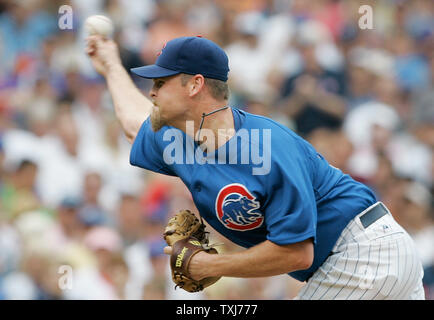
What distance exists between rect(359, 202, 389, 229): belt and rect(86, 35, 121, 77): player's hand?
5.55ft

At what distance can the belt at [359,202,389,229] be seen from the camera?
360 cm

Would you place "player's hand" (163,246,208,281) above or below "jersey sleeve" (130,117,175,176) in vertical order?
below

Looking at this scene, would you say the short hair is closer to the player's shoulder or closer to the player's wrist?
the player's shoulder

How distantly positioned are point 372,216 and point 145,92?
4.67 meters

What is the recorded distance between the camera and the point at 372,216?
3629 millimetres

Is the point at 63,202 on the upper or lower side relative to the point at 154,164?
lower

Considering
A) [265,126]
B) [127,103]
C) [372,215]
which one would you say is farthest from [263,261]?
[127,103]

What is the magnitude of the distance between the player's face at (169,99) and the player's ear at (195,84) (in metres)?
0.04

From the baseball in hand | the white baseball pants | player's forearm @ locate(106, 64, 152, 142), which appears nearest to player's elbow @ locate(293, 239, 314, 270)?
the white baseball pants

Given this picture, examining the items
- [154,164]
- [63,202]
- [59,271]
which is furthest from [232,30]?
[154,164]

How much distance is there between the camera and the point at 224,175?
331 centimetres

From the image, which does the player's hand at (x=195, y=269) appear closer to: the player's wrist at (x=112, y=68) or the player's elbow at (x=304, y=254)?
the player's elbow at (x=304, y=254)

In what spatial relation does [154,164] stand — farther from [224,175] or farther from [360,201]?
[360,201]
